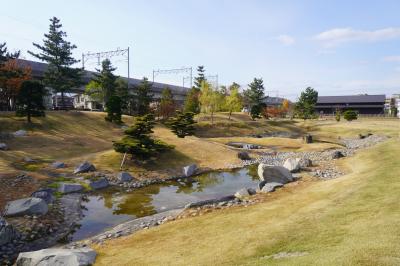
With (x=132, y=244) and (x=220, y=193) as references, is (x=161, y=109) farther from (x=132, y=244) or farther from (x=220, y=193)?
(x=132, y=244)

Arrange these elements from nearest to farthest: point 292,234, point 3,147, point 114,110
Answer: point 292,234, point 3,147, point 114,110

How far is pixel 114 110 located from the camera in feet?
177

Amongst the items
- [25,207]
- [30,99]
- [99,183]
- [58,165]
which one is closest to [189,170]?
[99,183]

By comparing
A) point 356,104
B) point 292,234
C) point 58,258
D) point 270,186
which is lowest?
point 58,258

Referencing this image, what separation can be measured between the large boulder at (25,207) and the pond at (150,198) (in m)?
2.40

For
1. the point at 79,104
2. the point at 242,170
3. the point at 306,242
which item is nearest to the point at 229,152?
the point at 242,170

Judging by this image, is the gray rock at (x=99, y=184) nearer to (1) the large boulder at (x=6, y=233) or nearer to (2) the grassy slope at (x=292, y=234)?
(1) the large boulder at (x=6, y=233)

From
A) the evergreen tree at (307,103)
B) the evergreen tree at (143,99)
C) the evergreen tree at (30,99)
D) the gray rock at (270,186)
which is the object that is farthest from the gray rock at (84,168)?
the evergreen tree at (307,103)

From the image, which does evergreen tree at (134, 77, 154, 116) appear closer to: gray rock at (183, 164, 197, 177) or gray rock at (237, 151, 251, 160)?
gray rock at (237, 151, 251, 160)

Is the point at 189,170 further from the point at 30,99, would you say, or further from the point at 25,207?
the point at 30,99

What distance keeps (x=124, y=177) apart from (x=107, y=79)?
36.3 meters

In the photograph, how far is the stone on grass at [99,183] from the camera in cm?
2627

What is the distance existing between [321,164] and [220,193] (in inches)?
482

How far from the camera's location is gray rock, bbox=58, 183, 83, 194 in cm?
2453
